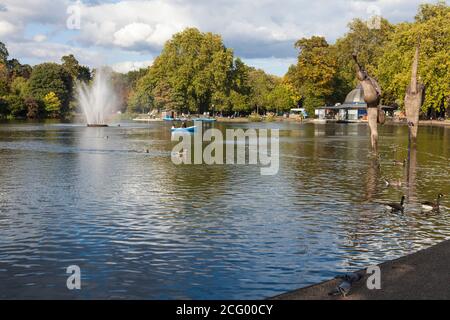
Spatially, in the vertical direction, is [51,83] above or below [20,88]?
above

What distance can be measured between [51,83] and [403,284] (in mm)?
172154

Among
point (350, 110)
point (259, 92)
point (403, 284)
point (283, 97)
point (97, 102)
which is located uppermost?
point (259, 92)

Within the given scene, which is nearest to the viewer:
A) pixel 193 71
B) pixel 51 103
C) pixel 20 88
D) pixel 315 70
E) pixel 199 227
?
pixel 199 227

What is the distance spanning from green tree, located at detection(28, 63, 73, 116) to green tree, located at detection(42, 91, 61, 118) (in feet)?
5.87

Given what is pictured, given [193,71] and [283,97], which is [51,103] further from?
[283,97]

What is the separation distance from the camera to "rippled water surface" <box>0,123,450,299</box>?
13195mm

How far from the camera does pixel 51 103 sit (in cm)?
16375

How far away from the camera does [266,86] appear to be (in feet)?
566

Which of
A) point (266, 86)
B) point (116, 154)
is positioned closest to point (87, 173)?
point (116, 154)

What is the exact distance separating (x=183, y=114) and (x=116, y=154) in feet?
396

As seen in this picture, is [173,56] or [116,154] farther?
[173,56]

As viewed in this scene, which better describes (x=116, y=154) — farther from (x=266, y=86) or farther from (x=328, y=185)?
(x=266, y=86)

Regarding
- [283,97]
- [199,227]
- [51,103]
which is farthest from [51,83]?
[199,227]

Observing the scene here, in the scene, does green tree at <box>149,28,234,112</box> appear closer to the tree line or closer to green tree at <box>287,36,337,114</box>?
the tree line
